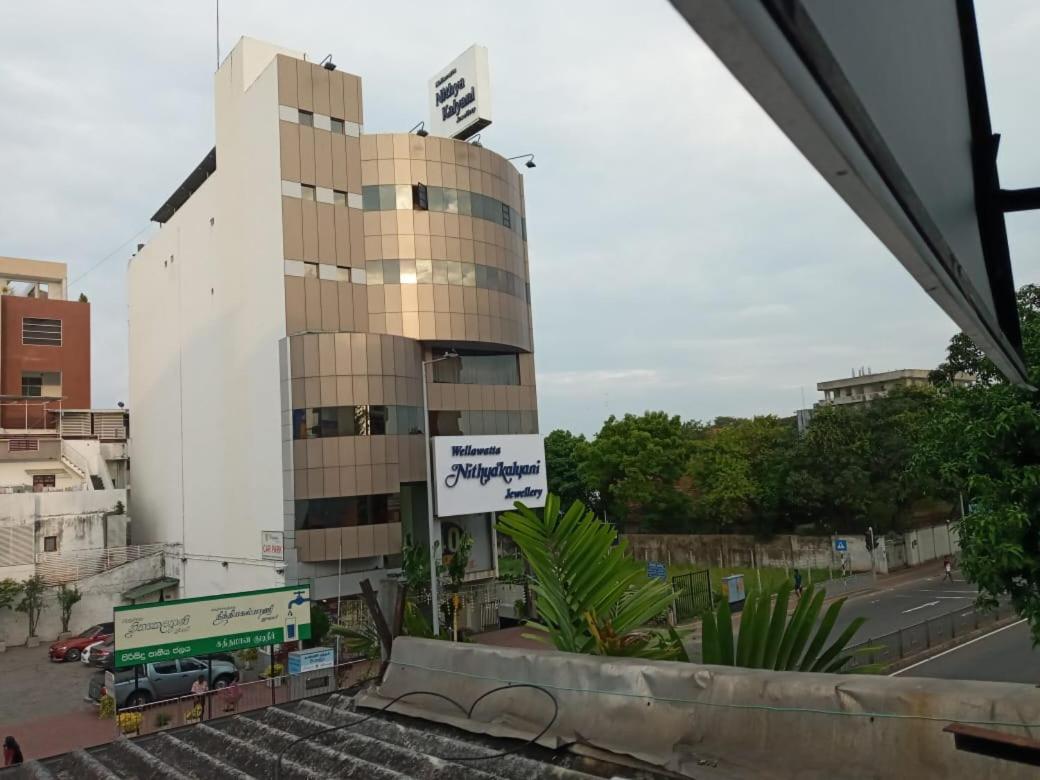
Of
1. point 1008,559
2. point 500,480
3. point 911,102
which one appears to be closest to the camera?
point 911,102

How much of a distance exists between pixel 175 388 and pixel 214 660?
2050 centimetres

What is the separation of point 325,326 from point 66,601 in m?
17.1

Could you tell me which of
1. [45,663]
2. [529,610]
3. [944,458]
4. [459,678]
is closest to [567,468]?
[529,610]

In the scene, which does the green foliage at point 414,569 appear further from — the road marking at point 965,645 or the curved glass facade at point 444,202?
the road marking at point 965,645

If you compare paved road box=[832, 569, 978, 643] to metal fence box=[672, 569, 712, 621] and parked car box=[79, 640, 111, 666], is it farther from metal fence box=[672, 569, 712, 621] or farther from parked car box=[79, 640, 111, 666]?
parked car box=[79, 640, 111, 666]

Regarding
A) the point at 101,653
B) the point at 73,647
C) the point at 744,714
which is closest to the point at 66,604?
the point at 73,647

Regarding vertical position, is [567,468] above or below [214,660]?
above

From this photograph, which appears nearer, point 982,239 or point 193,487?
point 982,239

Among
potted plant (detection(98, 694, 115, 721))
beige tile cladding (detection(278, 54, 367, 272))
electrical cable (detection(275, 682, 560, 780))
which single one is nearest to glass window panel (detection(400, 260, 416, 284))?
beige tile cladding (detection(278, 54, 367, 272))

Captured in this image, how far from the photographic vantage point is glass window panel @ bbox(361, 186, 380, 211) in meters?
34.2

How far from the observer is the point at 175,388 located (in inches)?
1624

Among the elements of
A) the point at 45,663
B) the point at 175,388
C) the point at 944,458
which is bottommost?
the point at 45,663

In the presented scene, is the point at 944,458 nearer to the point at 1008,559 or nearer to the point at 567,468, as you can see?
the point at 1008,559

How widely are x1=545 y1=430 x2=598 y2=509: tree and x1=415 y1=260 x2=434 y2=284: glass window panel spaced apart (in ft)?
97.3
